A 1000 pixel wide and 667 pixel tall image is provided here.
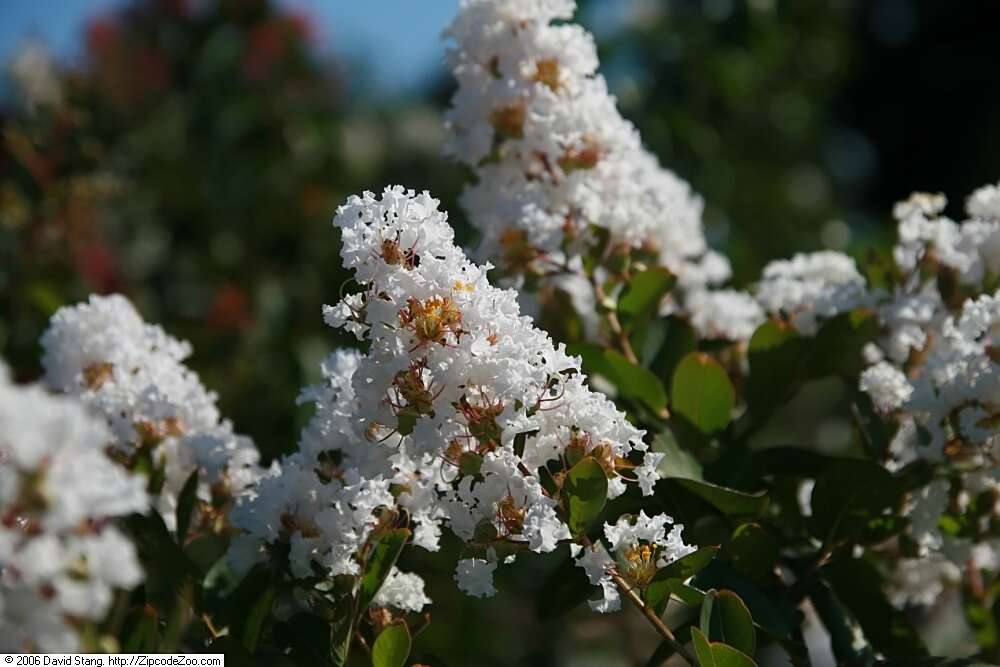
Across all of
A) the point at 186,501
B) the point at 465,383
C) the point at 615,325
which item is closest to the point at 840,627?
the point at 615,325

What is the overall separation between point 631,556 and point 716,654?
100 millimetres

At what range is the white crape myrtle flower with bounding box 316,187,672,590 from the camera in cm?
88

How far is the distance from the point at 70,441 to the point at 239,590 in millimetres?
482

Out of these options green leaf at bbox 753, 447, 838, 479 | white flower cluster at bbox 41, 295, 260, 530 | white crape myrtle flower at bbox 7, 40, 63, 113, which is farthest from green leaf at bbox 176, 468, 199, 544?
white crape myrtle flower at bbox 7, 40, 63, 113

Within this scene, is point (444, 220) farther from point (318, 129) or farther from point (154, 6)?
point (154, 6)

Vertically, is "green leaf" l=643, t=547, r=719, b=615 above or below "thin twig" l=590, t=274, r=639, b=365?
below

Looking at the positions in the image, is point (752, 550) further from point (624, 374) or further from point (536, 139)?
point (536, 139)

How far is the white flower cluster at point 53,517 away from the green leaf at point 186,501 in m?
0.46

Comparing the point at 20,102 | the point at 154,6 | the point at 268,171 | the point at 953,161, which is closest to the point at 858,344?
the point at 268,171

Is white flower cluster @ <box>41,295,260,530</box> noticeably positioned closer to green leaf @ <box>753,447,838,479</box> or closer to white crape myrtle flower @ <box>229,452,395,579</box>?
white crape myrtle flower @ <box>229,452,395,579</box>

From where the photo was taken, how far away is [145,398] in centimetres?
115

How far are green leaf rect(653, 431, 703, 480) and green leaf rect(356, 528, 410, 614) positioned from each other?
10.3 inches

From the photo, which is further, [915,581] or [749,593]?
[915,581]

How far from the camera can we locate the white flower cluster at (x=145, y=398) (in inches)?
44.8
